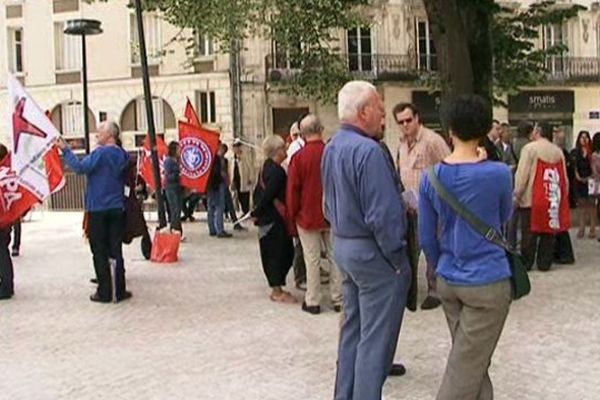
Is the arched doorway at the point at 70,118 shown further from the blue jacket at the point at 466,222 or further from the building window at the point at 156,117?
the blue jacket at the point at 466,222

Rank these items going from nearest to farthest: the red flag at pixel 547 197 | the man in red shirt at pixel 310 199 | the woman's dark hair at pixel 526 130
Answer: the man in red shirt at pixel 310 199
the red flag at pixel 547 197
the woman's dark hair at pixel 526 130

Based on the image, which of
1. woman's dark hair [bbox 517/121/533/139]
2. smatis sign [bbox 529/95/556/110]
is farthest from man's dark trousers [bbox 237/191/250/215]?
smatis sign [bbox 529/95/556/110]

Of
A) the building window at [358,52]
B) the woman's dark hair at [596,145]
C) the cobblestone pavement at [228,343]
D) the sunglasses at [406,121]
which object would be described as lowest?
the cobblestone pavement at [228,343]

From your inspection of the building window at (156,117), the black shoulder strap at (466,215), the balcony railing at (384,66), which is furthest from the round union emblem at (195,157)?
the building window at (156,117)

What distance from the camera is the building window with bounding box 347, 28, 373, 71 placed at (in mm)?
37250

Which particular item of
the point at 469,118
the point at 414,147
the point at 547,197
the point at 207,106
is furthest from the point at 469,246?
the point at 207,106

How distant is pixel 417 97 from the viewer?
38.2m

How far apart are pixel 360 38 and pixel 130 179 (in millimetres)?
27529

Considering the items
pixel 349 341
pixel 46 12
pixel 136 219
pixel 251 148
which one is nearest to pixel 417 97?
pixel 251 148

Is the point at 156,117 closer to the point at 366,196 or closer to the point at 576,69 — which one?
the point at 576,69

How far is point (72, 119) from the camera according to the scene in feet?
127

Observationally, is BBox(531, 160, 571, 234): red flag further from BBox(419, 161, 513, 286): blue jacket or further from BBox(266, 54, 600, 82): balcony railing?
BBox(266, 54, 600, 82): balcony railing

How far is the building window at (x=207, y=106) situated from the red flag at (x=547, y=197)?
26086 mm

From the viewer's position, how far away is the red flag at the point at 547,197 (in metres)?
11.7
